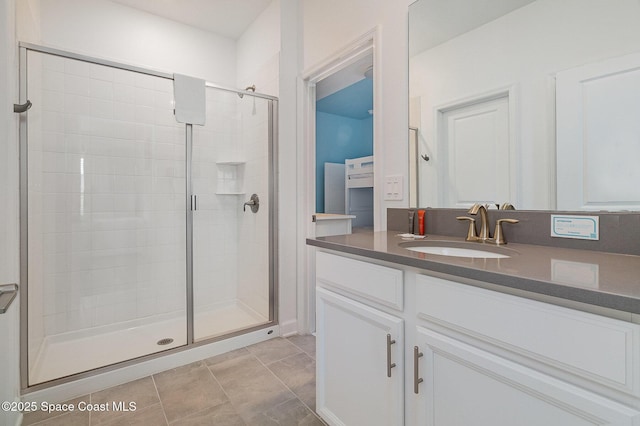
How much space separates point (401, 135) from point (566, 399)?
133cm

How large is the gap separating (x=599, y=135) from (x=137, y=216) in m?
2.91

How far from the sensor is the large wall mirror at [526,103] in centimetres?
98

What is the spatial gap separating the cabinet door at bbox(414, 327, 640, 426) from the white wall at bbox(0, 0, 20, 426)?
1663mm

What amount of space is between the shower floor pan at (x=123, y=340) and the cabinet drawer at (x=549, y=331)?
74.0 inches

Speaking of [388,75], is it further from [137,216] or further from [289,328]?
[137,216]

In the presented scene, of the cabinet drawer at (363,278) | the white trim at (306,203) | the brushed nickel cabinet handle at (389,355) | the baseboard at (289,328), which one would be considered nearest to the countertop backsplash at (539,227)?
the cabinet drawer at (363,278)

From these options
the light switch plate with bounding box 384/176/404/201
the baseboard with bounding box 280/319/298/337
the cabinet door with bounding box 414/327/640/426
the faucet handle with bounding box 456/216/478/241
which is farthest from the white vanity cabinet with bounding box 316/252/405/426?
the baseboard with bounding box 280/319/298/337

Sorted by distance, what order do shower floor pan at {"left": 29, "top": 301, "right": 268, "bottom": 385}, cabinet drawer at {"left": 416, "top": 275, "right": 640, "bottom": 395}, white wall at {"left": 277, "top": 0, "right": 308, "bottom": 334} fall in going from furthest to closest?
white wall at {"left": 277, "top": 0, "right": 308, "bottom": 334}
shower floor pan at {"left": 29, "top": 301, "right": 268, "bottom": 385}
cabinet drawer at {"left": 416, "top": 275, "right": 640, "bottom": 395}

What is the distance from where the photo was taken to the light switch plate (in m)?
1.69

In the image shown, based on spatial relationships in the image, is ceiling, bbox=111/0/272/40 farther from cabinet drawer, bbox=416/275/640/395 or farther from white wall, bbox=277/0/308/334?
cabinet drawer, bbox=416/275/640/395

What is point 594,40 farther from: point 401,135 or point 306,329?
point 306,329

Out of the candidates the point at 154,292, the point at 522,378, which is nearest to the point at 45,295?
the point at 154,292

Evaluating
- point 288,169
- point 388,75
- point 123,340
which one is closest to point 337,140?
point 288,169

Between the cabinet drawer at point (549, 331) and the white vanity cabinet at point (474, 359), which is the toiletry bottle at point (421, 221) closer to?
the white vanity cabinet at point (474, 359)
